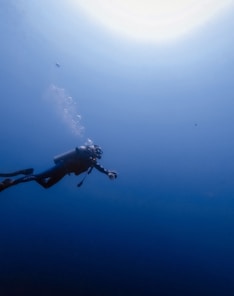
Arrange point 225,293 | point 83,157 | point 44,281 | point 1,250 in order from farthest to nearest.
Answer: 1. point 225,293
2. point 1,250
3. point 44,281
4. point 83,157

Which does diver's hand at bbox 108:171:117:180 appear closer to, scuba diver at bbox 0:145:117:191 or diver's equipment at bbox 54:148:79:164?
scuba diver at bbox 0:145:117:191

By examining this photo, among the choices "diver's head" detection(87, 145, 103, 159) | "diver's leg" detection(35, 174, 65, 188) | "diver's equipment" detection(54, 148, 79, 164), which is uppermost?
"diver's head" detection(87, 145, 103, 159)

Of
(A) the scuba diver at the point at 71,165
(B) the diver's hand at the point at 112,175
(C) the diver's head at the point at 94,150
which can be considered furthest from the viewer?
(C) the diver's head at the point at 94,150

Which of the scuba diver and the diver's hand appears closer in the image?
the diver's hand

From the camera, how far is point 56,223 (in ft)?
207

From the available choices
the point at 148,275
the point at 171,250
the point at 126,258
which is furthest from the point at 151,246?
the point at 148,275

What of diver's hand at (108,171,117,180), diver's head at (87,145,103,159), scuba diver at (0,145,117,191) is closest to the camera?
diver's hand at (108,171,117,180)

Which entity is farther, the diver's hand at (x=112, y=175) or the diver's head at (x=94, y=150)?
the diver's head at (x=94, y=150)

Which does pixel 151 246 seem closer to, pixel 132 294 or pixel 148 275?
pixel 148 275

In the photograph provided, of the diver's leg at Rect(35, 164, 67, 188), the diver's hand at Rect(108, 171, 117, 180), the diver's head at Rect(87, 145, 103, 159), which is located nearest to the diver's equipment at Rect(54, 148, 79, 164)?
the diver's leg at Rect(35, 164, 67, 188)

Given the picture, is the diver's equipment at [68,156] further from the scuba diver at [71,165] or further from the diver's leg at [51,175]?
the diver's leg at [51,175]

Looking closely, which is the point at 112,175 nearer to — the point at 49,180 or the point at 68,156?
the point at 68,156

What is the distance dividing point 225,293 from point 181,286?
7.11 metres

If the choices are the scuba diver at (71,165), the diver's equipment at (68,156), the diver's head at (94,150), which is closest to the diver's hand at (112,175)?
the scuba diver at (71,165)
